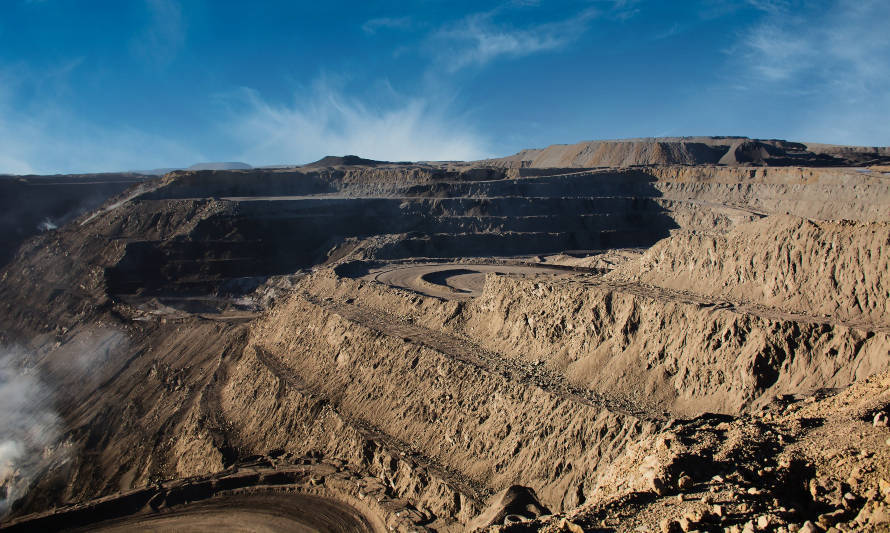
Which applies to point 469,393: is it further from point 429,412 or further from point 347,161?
point 347,161

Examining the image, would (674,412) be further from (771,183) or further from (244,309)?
(771,183)

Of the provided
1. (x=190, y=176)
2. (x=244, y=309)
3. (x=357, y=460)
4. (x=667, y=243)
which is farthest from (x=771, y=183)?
(x=190, y=176)

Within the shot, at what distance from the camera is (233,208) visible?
56.4m

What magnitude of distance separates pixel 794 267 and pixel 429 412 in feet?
42.9

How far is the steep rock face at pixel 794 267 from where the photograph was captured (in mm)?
16547

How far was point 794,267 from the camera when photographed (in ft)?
60.7

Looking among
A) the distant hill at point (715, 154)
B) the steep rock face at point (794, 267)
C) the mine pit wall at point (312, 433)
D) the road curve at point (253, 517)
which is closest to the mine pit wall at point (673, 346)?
the steep rock face at point (794, 267)

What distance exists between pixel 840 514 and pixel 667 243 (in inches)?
680

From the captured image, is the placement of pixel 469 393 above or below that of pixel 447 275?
below

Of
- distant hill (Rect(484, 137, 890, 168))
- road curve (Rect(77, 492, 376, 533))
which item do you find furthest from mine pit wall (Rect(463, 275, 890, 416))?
distant hill (Rect(484, 137, 890, 168))

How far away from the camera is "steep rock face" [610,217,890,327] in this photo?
16.5 meters

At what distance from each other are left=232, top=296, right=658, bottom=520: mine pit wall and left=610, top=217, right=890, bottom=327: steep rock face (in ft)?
22.3

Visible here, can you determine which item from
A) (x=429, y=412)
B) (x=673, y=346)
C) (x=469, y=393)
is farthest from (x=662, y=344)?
(x=429, y=412)

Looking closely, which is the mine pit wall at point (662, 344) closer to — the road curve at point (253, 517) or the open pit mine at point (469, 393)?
the open pit mine at point (469, 393)
